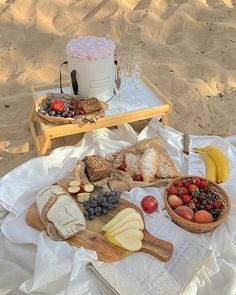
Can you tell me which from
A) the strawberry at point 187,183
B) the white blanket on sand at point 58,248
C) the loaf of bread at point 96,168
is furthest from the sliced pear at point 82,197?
the strawberry at point 187,183

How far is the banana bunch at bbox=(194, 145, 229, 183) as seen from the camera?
2.19 meters

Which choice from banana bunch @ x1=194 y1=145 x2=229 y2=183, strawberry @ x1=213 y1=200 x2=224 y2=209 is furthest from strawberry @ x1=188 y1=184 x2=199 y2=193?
banana bunch @ x1=194 y1=145 x2=229 y2=183

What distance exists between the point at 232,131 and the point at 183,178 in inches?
33.8

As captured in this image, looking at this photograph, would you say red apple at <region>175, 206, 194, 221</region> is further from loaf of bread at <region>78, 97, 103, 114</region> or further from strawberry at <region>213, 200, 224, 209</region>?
loaf of bread at <region>78, 97, 103, 114</region>

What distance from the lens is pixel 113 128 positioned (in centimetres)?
265

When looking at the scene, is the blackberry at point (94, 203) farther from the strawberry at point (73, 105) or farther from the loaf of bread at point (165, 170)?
the strawberry at point (73, 105)

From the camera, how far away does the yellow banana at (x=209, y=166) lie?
2193 millimetres

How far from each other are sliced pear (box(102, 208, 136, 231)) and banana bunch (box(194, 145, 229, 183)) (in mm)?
573

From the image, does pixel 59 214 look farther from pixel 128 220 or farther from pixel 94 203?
pixel 128 220

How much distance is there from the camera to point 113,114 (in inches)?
92.9

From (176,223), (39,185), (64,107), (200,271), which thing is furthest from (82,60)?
(200,271)

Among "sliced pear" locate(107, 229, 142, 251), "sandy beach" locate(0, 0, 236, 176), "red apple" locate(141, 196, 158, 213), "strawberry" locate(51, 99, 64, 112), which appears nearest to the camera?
"sliced pear" locate(107, 229, 142, 251)

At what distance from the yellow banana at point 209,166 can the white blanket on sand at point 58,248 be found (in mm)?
31

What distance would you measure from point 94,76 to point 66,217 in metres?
0.95
